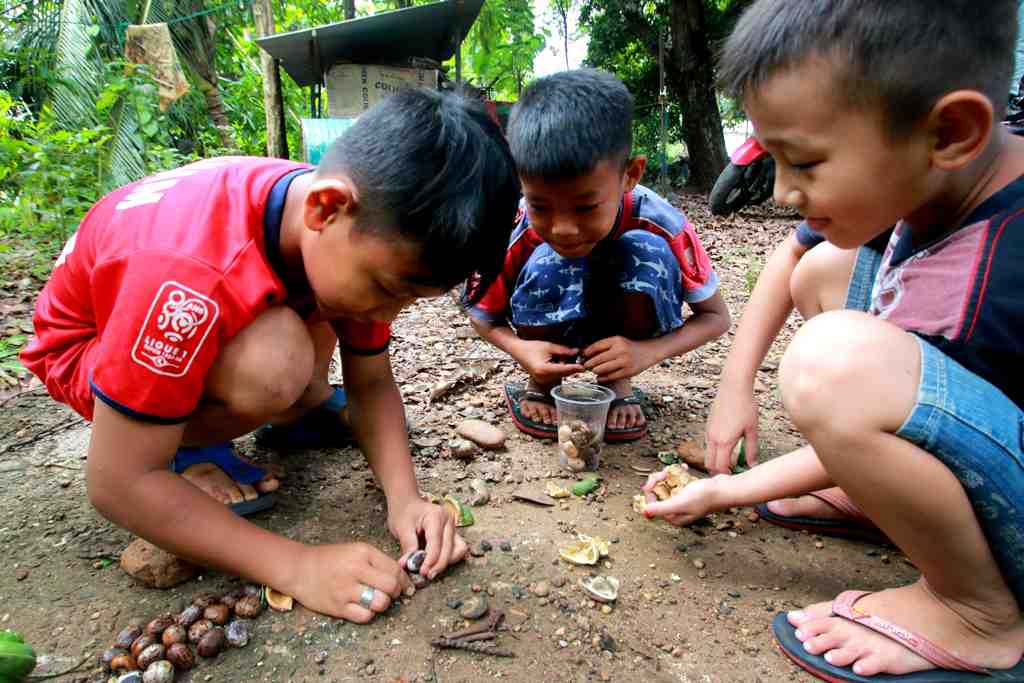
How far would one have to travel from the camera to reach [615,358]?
2410mm

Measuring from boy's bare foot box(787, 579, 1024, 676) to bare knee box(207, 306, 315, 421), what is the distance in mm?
1389

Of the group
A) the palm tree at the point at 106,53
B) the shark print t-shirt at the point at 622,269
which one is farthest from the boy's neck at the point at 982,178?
the palm tree at the point at 106,53

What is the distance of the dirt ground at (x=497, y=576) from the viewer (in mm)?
A: 1456

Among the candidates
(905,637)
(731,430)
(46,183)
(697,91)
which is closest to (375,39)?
(46,183)

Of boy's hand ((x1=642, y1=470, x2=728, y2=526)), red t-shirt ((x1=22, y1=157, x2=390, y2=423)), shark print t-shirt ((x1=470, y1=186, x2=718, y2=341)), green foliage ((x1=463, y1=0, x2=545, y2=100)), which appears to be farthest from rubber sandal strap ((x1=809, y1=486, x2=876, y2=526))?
green foliage ((x1=463, y1=0, x2=545, y2=100))

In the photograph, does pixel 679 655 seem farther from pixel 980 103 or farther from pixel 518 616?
pixel 980 103

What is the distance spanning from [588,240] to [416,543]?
1202 mm

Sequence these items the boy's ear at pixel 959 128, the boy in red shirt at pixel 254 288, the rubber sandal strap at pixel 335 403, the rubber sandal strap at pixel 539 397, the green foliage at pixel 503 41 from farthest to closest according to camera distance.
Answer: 1. the green foliage at pixel 503 41
2. the rubber sandal strap at pixel 539 397
3. the rubber sandal strap at pixel 335 403
4. the boy in red shirt at pixel 254 288
5. the boy's ear at pixel 959 128

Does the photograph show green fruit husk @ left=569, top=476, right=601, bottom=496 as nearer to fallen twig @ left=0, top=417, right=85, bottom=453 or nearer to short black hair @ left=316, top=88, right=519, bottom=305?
short black hair @ left=316, top=88, right=519, bottom=305

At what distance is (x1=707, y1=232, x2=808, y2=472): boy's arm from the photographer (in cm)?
193

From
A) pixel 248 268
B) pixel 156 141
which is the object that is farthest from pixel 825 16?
pixel 156 141

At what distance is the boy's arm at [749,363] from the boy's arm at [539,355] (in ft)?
1.94

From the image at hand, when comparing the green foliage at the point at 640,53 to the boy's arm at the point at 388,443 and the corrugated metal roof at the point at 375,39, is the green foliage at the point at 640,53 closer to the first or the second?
the corrugated metal roof at the point at 375,39

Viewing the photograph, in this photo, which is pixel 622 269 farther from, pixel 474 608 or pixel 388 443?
pixel 474 608
